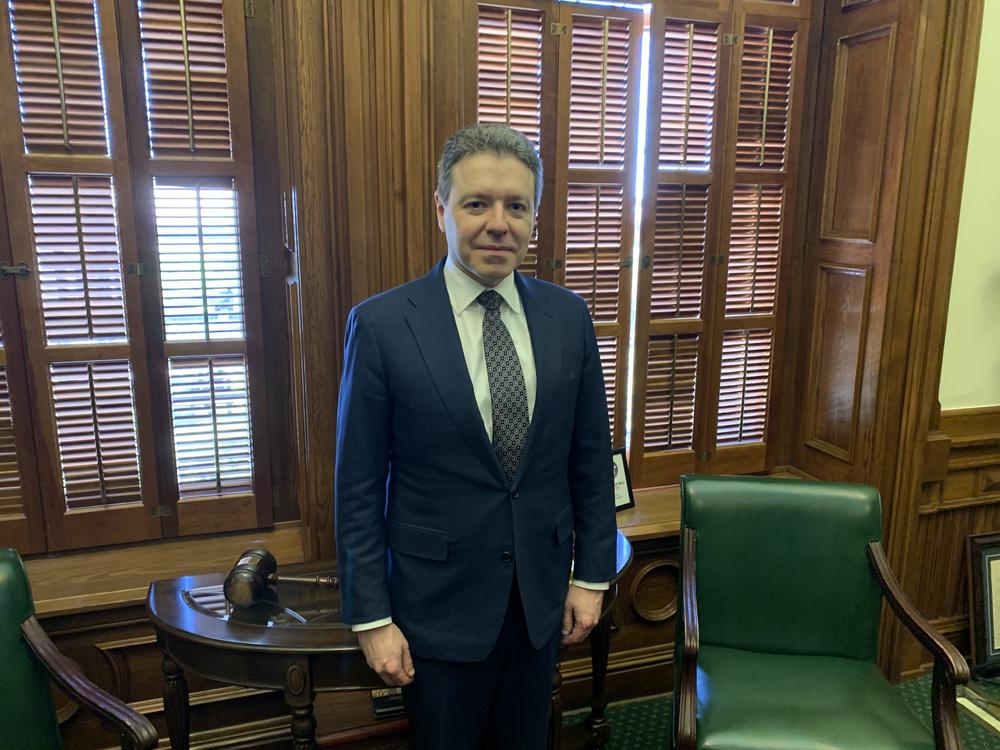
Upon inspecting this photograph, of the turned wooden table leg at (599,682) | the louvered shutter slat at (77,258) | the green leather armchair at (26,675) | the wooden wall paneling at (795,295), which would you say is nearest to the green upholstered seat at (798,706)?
the turned wooden table leg at (599,682)

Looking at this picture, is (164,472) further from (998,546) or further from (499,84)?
(998,546)

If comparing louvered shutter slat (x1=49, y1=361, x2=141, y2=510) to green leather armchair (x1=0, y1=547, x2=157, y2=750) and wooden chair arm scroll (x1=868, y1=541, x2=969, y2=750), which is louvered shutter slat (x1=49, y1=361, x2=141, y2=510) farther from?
wooden chair arm scroll (x1=868, y1=541, x2=969, y2=750)

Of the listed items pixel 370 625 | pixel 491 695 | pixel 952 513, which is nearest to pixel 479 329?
pixel 370 625

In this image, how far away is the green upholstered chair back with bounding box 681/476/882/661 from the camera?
1787mm

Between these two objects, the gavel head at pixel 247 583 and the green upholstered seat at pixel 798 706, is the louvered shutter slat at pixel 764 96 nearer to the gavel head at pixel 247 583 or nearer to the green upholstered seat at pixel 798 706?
the green upholstered seat at pixel 798 706

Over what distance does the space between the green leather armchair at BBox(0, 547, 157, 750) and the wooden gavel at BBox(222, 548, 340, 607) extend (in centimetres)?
28

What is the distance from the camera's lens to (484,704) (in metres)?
1.29

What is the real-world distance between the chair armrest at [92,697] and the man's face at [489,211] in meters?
0.98

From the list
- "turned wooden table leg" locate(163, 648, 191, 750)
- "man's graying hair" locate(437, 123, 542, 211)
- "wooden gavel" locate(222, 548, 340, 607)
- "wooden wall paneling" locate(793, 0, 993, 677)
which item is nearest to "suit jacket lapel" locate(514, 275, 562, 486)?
Answer: "man's graying hair" locate(437, 123, 542, 211)

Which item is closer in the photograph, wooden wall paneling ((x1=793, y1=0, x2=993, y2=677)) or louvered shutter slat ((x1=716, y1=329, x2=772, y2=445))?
wooden wall paneling ((x1=793, y1=0, x2=993, y2=677))

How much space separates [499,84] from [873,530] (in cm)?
148

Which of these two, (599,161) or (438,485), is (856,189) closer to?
(599,161)

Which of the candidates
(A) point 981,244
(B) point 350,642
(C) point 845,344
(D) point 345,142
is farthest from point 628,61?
(B) point 350,642

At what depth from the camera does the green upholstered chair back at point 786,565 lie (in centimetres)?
179
